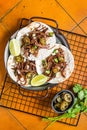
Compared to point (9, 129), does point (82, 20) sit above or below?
above

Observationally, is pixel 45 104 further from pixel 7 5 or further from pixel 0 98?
pixel 7 5

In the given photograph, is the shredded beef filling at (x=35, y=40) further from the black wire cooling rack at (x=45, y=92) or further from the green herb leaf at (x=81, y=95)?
the green herb leaf at (x=81, y=95)

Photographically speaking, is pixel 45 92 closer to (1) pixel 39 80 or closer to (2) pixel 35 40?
(1) pixel 39 80

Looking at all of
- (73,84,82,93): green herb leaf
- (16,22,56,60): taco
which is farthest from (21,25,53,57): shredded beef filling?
(73,84,82,93): green herb leaf

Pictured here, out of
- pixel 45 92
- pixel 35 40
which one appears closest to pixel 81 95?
pixel 45 92

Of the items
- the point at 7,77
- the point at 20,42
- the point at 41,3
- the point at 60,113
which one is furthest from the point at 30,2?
the point at 60,113

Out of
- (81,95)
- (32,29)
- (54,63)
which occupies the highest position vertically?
(32,29)
